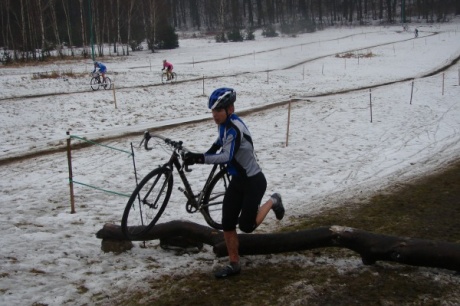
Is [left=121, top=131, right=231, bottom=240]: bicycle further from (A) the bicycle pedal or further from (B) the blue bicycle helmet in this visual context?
(B) the blue bicycle helmet

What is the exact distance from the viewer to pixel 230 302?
4996mm

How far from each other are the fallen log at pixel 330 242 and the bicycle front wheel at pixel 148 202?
155 mm

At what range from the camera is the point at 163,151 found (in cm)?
1336

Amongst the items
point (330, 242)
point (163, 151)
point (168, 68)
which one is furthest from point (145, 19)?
point (330, 242)

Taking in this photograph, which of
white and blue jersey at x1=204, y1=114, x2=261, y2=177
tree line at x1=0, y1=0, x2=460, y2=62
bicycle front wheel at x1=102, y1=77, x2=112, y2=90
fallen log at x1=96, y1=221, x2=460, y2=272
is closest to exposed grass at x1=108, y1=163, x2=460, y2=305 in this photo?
fallen log at x1=96, y1=221, x2=460, y2=272

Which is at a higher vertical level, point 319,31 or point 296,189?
point 319,31

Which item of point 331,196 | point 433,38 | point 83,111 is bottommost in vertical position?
point 331,196

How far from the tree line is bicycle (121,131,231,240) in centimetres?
4418

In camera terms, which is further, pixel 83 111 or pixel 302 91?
pixel 302 91

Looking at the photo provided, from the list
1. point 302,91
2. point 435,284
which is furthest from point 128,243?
point 302,91

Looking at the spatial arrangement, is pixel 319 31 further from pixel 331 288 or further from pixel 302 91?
pixel 331 288

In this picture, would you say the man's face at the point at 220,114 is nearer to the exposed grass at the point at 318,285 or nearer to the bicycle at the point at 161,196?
the bicycle at the point at 161,196

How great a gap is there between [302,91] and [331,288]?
2304 centimetres

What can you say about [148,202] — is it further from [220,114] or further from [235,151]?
[220,114]
